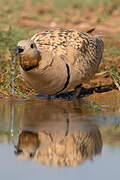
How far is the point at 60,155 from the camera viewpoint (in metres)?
4.60

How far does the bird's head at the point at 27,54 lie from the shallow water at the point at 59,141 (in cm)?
54

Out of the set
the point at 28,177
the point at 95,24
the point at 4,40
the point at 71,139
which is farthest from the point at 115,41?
the point at 28,177

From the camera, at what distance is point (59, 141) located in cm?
499

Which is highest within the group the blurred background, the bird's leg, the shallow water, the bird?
the blurred background

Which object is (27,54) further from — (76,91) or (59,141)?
(76,91)

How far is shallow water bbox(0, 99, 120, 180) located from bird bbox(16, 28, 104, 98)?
0.96 feet

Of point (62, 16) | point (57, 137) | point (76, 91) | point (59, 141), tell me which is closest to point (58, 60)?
point (76, 91)

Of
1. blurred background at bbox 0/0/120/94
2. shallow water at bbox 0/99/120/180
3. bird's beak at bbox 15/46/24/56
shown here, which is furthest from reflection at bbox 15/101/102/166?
blurred background at bbox 0/0/120/94

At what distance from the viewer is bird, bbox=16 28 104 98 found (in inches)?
233

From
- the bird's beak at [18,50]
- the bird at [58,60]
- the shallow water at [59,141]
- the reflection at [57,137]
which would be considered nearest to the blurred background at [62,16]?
the bird at [58,60]

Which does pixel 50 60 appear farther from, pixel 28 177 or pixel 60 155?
pixel 28 177

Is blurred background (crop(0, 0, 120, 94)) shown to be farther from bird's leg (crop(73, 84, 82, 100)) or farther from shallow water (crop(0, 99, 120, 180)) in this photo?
shallow water (crop(0, 99, 120, 180))

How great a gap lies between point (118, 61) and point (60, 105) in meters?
2.57

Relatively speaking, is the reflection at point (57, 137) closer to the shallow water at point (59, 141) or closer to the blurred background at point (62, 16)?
the shallow water at point (59, 141)
